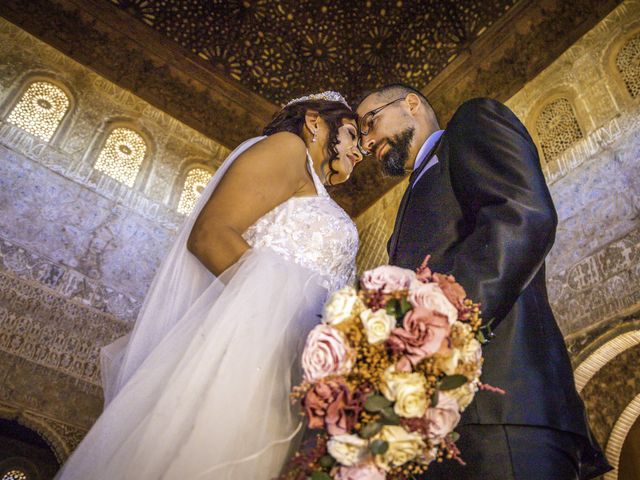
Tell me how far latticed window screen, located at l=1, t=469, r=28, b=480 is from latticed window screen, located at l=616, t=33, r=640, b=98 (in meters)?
9.35

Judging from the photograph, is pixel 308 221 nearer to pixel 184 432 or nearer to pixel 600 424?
pixel 184 432

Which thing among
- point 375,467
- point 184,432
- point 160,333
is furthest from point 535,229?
point 160,333

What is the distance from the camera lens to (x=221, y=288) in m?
1.74

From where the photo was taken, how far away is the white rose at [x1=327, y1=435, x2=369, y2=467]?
3.79 feet

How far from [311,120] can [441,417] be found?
1721mm

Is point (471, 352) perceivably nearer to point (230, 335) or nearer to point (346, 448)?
point (346, 448)

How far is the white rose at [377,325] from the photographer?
1.21 m

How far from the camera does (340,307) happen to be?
1.24m

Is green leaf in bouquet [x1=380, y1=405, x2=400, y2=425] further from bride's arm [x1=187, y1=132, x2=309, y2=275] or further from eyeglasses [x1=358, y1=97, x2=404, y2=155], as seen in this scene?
eyeglasses [x1=358, y1=97, x2=404, y2=155]

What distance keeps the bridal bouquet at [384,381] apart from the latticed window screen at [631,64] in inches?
227

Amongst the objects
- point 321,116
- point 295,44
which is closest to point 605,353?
point 321,116

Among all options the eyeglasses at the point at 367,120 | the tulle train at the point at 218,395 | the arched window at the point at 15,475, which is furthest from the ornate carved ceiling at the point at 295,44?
the tulle train at the point at 218,395

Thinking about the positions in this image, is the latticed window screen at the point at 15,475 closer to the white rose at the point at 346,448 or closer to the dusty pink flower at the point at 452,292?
the white rose at the point at 346,448

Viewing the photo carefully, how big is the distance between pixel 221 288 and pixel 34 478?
24.6 feet
